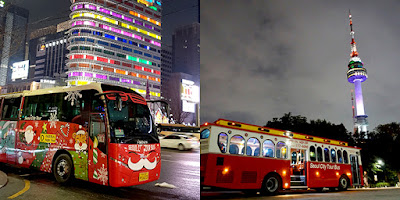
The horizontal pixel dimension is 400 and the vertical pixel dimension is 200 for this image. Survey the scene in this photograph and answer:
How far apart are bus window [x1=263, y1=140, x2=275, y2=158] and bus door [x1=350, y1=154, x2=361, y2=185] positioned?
612cm

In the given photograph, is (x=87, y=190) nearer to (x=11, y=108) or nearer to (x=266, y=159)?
(x=11, y=108)

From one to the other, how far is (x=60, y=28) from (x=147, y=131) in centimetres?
585

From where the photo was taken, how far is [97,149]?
6289mm

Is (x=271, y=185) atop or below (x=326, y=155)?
below

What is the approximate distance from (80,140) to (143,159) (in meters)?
1.66

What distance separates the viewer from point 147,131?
6.71m

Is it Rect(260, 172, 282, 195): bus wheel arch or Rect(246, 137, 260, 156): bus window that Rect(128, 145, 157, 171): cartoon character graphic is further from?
Rect(260, 172, 282, 195): bus wheel arch

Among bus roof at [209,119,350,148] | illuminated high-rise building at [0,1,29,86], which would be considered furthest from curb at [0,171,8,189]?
bus roof at [209,119,350,148]

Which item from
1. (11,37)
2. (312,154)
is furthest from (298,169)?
(11,37)

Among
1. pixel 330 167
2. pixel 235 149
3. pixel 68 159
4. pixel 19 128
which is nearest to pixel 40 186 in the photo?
pixel 68 159

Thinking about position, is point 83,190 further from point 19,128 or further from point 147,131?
point 19,128

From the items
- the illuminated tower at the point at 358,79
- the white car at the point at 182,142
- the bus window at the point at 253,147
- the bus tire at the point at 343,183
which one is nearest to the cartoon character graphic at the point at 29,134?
the bus window at the point at 253,147

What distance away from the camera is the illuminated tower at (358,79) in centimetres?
10400

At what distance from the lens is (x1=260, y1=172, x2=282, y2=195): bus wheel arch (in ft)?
30.8
